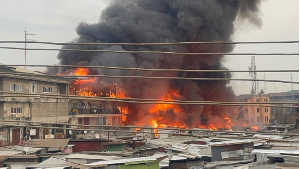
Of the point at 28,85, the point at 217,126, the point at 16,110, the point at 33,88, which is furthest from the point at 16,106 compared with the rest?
the point at 217,126

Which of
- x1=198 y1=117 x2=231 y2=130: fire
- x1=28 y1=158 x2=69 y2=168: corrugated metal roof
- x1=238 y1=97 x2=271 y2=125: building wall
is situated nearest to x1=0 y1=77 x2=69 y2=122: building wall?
x1=28 y1=158 x2=69 y2=168: corrugated metal roof

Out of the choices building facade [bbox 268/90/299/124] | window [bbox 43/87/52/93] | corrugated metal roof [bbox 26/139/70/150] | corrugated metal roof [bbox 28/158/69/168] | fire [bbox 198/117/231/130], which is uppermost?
window [bbox 43/87/52/93]

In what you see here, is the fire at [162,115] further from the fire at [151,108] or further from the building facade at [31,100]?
the building facade at [31,100]

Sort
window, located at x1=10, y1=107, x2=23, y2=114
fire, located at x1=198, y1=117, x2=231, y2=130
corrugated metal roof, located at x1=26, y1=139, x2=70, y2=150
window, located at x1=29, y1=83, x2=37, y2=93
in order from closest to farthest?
1. corrugated metal roof, located at x1=26, y1=139, x2=70, y2=150
2. window, located at x1=10, y1=107, x2=23, y2=114
3. window, located at x1=29, y1=83, x2=37, y2=93
4. fire, located at x1=198, y1=117, x2=231, y2=130

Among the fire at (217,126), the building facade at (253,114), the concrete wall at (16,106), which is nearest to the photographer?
the concrete wall at (16,106)

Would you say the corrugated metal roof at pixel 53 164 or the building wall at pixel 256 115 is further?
the building wall at pixel 256 115

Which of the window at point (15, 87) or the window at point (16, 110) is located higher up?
the window at point (15, 87)

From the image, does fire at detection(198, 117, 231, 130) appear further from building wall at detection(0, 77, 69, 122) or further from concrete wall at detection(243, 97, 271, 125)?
building wall at detection(0, 77, 69, 122)

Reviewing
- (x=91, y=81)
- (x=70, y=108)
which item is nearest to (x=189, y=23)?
(x=91, y=81)

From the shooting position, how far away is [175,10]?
38.1 metres

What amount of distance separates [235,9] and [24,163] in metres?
31.4

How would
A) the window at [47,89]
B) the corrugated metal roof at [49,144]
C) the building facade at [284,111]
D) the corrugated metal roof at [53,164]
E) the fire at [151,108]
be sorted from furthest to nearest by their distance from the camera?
1. the building facade at [284,111]
2. the fire at [151,108]
3. the window at [47,89]
4. the corrugated metal roof at [49,144]
5. the corrugated metal roof at [53,164]

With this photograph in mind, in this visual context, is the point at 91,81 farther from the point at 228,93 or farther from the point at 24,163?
the point at 24,163

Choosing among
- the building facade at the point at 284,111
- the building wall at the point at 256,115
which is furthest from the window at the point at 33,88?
the building wall at the point at 256,115
